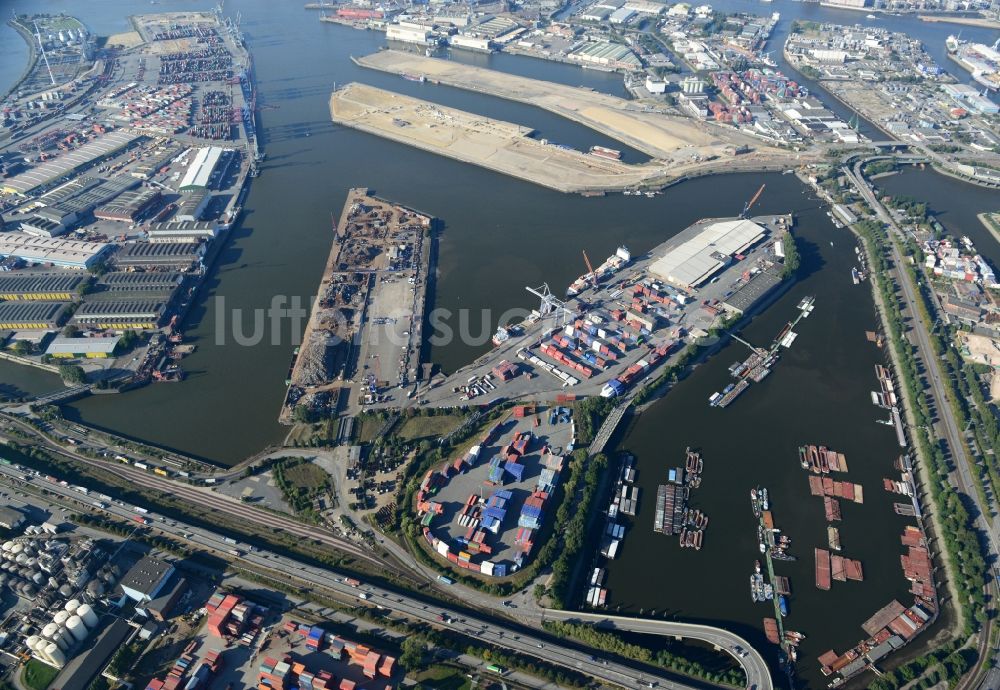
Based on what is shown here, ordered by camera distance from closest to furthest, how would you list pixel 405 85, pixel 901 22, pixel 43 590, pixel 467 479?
pixel 43 590, pixel 467 479, pixel 405 85, pixel 901 22

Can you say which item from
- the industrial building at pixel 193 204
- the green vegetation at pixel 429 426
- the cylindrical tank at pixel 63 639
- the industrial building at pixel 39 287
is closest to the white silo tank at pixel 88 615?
the cylindrical tank at pixel 63 639

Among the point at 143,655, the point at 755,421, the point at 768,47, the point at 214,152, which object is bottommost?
the point at 143,655

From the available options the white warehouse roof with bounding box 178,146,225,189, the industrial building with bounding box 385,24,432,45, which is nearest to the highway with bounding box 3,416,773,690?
the white warehouse roof with bounding box 178,146,225,189

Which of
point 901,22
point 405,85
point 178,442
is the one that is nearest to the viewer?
point 178,442

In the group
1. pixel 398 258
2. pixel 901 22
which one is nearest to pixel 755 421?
pixel 398 258

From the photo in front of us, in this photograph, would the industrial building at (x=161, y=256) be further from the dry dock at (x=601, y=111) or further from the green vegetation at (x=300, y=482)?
the dry dock at (x=601, y=111)

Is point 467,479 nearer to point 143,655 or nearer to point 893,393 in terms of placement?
point 143,655

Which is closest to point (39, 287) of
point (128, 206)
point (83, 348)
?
point (83, 348)

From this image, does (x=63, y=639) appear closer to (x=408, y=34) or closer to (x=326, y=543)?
(x=326, y=543)
